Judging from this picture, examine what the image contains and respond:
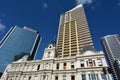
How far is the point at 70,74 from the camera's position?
3319 cm

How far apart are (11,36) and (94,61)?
123 metres

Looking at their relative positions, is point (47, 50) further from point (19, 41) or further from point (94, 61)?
point (19, 41)

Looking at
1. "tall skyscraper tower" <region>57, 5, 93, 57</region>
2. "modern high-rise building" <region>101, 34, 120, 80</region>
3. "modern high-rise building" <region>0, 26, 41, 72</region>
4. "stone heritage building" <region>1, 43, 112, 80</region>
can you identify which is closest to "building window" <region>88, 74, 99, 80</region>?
"stone heritage building" <region>1, 43, 112, 80</region>

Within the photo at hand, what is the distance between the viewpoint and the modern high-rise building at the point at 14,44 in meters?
112

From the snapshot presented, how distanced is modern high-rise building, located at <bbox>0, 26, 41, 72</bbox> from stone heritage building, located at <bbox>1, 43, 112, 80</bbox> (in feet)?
241

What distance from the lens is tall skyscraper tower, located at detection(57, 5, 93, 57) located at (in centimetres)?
8651

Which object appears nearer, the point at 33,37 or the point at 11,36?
the point at 11,36

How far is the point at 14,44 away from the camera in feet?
417

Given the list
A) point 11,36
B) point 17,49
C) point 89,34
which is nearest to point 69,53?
point 89,34

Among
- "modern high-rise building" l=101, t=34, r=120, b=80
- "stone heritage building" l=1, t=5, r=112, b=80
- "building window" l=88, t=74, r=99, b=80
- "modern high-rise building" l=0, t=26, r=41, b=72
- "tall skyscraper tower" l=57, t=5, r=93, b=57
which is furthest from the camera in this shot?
"modern high-rise building" l=101, t=34, r=120, b=80

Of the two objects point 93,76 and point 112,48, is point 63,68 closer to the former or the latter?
point 93,76

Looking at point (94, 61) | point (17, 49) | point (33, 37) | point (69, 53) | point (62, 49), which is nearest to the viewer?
point (94, 61)

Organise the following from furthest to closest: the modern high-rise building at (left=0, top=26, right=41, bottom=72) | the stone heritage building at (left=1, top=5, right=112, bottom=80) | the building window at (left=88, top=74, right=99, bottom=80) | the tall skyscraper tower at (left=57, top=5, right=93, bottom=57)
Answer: the modern high-rise building at (left=0, top=26, right=41, bottom=72)
the tall skyscraper tower at (left=57, top=5, right=93, bottom=57)
the stone heritage building at (left=1, top=5, right=112, bottom=80)
the building window at (left=88, top=74, right=99, bottom=80)

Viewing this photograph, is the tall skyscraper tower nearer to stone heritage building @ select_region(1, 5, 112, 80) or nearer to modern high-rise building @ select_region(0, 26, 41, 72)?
modern high-rise building @ select_region(0, 26, 41, 72)
